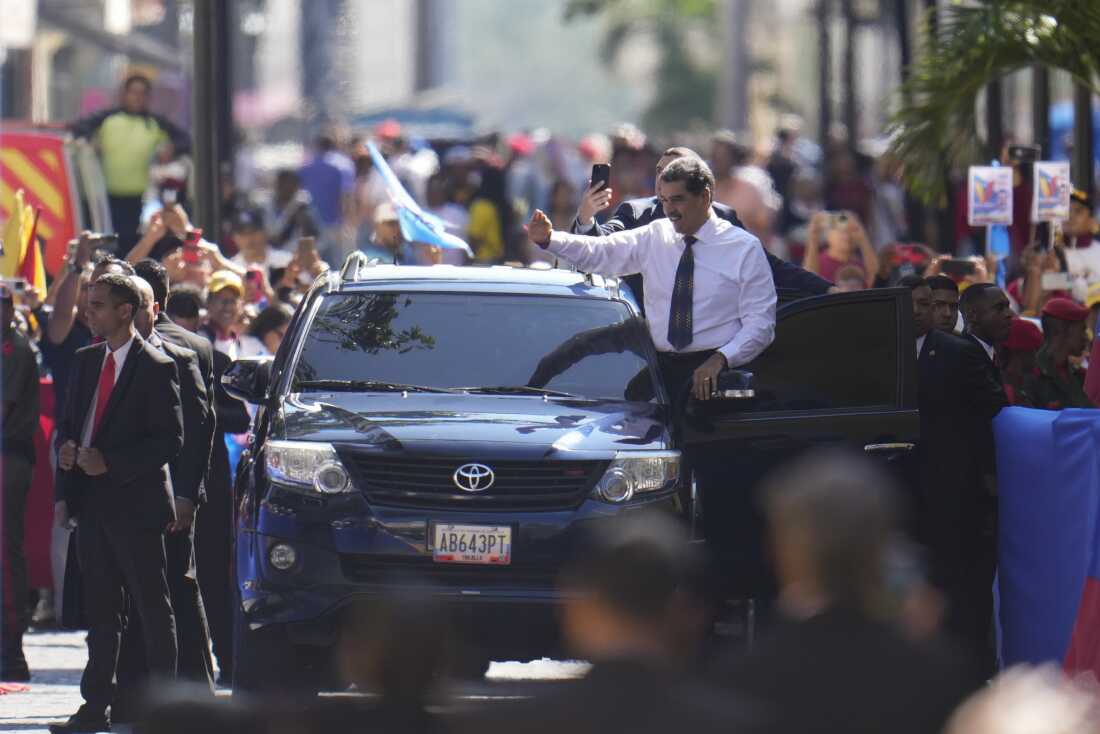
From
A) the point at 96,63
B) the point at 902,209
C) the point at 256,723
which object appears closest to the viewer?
the point at 256,723

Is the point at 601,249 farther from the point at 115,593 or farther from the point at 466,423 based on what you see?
the point at 115,593

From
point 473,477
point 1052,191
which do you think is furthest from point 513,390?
point 1052,191

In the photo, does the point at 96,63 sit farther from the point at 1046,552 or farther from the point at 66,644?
the point at 1046,552

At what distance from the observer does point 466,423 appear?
9.41m

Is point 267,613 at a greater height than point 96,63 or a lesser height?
lesser

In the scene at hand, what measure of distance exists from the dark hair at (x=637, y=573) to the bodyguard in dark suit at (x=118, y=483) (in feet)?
16.4

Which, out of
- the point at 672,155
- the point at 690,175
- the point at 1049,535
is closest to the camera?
the point at 1049,535

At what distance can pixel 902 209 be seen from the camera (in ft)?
85.6

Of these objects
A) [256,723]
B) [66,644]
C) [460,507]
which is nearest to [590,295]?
[460,507]

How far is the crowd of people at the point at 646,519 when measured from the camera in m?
4.64

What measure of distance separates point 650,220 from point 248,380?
258cm

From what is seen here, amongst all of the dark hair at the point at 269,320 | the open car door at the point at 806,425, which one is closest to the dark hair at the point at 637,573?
the open car door at the point at 806,425

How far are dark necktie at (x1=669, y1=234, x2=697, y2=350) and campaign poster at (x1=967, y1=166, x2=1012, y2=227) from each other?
4341mm

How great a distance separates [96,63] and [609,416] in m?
45.7
